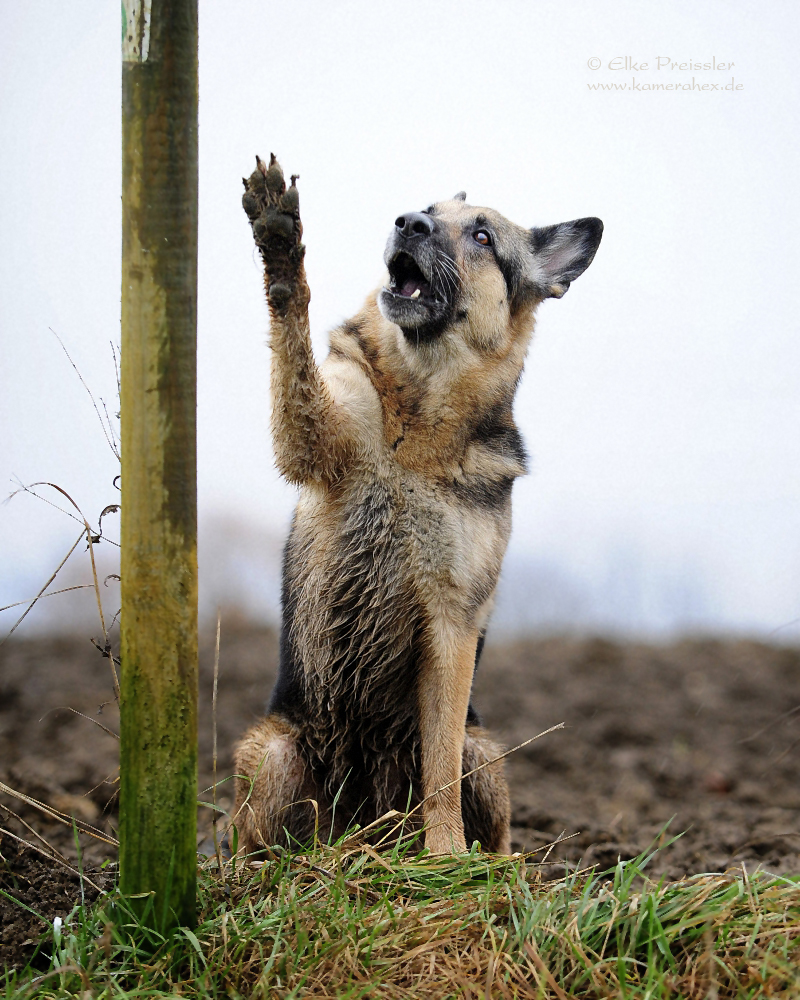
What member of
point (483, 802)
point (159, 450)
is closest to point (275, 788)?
point (483, 802)

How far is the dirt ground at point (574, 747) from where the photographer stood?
14.4 feet

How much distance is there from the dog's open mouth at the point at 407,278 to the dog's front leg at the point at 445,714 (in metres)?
1.41

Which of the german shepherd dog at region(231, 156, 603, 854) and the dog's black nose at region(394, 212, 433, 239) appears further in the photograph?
the dog's black nose at region(394, 212, 433, 239)

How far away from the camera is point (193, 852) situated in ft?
8.34

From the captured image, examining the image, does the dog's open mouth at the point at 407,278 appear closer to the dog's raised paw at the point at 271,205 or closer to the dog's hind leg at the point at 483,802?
the dog's raised paw at the point at 271,205

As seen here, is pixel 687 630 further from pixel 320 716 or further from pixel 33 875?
pixel 33 875

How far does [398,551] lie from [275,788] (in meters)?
1.11

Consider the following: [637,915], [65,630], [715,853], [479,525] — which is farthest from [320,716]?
[65,630]

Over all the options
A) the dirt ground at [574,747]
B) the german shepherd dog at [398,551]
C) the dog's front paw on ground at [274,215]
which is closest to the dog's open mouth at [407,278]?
the german shepherd dog at [398,551]

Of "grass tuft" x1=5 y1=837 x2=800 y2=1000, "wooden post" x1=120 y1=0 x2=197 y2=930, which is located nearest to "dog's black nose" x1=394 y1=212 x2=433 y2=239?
"wooden post" x1=120 y1=0 x2=197 y2=930

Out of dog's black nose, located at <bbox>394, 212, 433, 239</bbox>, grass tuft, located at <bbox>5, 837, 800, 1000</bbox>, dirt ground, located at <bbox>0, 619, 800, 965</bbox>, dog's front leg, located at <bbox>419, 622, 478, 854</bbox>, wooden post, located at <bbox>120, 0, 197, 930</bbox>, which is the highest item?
dog's black nose, located at <bbox>394, 212, 433, 239</bbox>

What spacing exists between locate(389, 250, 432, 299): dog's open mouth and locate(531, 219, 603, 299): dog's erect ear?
733mm

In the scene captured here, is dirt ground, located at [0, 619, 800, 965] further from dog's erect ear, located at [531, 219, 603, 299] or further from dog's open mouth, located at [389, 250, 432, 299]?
dog's erect ear, located at [531, 219, 603, 299]

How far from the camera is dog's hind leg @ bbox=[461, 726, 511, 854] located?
Answer: 3932mm
